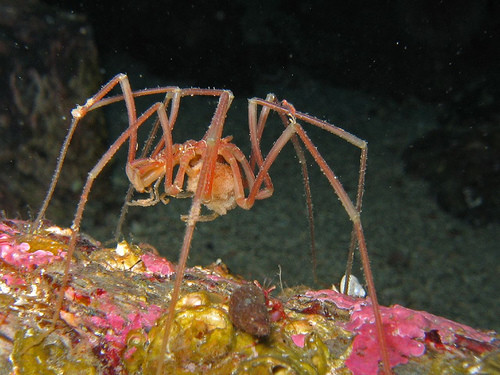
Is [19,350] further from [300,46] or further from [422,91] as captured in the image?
[300,46]

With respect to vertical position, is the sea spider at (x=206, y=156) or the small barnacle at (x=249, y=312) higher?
the sea spider at (x=206, y=156)

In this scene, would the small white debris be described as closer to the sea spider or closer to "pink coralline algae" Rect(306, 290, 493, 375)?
the sea spider

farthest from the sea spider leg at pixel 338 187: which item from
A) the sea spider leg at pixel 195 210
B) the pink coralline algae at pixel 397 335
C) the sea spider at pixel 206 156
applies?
the sea spider leg at pixel 195 210

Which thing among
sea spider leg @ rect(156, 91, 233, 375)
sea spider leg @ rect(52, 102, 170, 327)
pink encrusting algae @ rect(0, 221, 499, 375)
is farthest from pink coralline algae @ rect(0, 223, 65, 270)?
sea spider leg @ rect(156, 91, 233, 375)

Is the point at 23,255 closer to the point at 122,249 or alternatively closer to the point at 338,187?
the point at 122,249

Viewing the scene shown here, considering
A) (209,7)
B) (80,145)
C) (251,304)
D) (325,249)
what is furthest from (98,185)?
(209,7)

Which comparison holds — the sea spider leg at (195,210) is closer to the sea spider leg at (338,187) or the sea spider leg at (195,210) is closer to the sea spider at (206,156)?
the sea spider at (206,156)

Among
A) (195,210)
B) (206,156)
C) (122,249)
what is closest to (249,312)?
(195,210)
